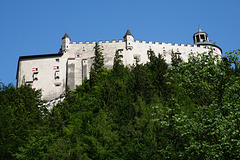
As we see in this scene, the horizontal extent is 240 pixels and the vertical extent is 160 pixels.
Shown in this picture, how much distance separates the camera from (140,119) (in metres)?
33.8

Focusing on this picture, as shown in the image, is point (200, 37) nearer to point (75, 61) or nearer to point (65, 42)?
point (75, 61)

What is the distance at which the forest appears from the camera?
1819 cm

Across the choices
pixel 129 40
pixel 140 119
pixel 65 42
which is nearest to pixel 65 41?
pixel 65 42

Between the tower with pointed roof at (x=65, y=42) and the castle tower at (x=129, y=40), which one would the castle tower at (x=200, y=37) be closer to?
the castle tower at (x=129, y=40)

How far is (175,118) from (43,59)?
56.3 m

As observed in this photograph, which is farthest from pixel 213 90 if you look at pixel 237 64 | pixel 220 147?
pixel 220 147

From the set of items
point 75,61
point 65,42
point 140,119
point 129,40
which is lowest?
point 140,119

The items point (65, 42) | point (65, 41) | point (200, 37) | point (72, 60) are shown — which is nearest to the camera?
point (72, 60)

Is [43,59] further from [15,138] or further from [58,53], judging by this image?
[15,138]

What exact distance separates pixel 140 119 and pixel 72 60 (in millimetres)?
39659

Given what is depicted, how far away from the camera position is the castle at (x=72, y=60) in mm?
67688

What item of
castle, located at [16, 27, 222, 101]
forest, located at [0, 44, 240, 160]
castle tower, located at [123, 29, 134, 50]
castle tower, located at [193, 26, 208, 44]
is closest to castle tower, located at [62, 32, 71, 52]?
castle, located at [16, 27, 222, 101]

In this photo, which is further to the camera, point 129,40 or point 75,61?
point 129,40

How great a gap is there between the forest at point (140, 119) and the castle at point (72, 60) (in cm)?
565
